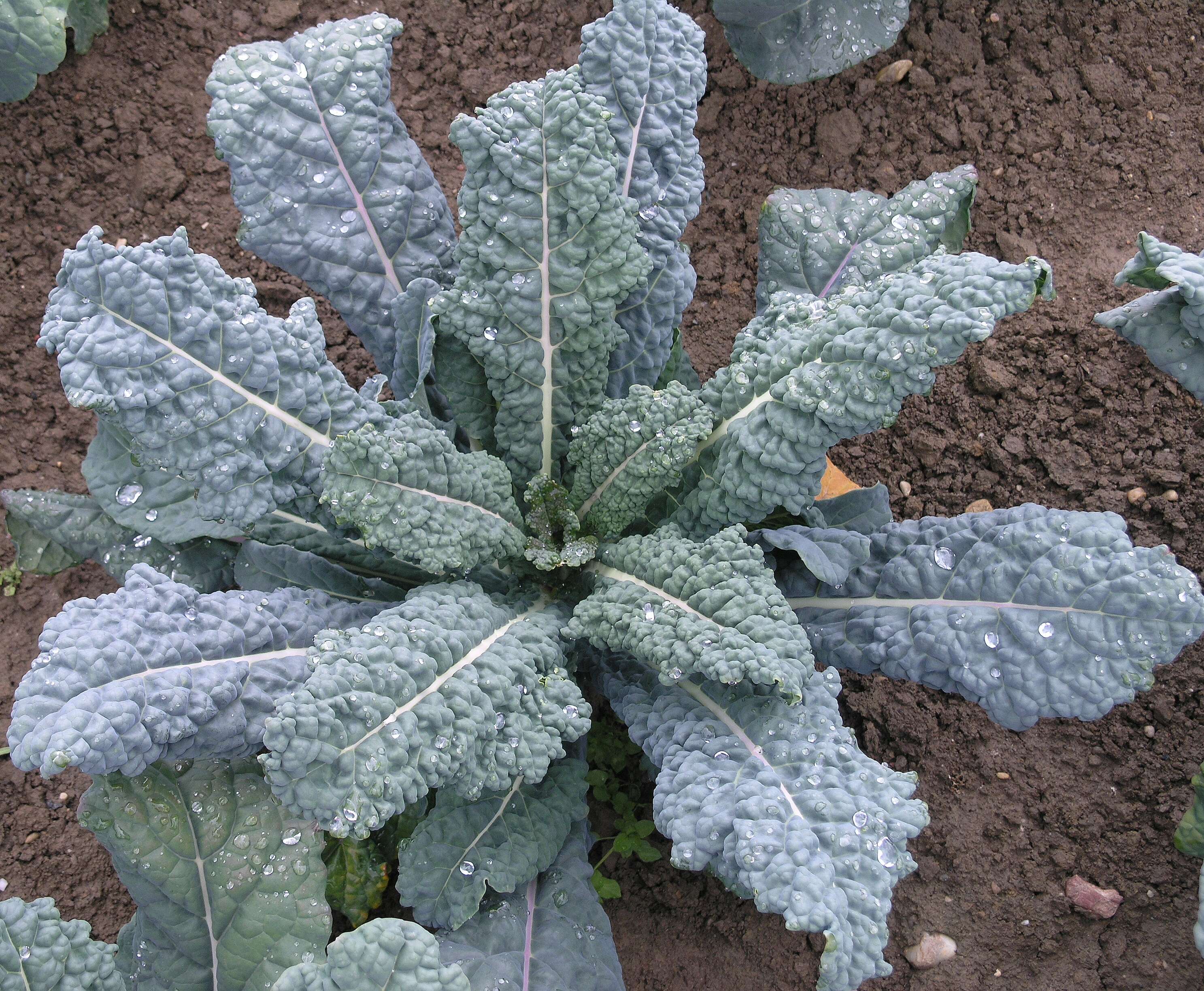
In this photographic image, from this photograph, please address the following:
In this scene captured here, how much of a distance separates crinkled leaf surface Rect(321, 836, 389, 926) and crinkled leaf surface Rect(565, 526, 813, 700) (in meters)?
0.86

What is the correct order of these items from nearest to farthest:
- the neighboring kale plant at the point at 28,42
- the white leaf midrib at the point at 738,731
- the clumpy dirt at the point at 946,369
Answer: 1. the white leaf midrib at the point at 738,731
2. the clumpy dirt at the point at 946,369
3. the neighboring kale plant at the point at 28,42

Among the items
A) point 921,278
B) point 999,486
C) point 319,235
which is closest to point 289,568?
point 319,235

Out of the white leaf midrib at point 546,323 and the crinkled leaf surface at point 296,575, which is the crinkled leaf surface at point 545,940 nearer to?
the crinkled leaf surface at point 296,575

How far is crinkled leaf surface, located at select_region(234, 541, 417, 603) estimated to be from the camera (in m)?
2.22

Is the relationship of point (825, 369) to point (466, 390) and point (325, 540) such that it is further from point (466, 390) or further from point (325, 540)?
→ point (325, 540)

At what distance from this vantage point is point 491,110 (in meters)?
1.97

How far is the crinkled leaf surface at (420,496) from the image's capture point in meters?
1.91

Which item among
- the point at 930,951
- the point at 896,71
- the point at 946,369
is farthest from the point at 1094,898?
the point at 896,71

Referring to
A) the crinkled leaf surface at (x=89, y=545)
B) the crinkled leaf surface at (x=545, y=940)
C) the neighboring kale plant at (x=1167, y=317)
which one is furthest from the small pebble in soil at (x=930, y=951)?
the crinkled leaf surface at (x=89, y=545)

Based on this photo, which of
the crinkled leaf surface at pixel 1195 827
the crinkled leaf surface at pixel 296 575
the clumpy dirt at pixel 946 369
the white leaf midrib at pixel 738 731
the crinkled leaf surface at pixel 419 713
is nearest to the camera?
the crinkled leaf surface at pixel 419 713

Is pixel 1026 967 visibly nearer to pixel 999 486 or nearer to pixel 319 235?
pixel 999 486

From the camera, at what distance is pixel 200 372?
189cm

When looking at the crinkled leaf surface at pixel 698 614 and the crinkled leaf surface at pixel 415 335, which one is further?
the crinkled leaf surface at pixel 415 335

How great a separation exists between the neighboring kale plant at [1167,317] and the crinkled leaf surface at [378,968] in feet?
5.18
